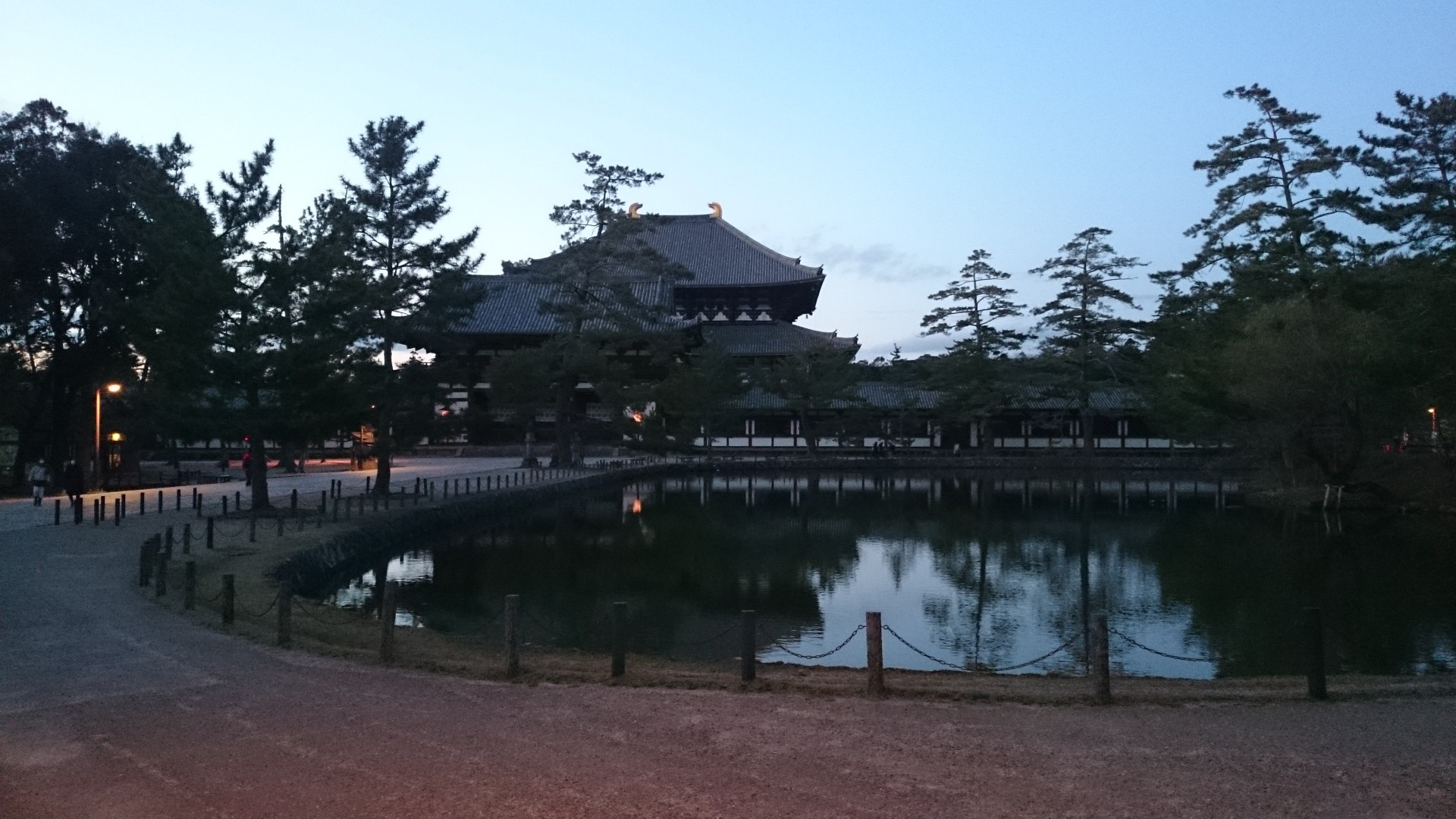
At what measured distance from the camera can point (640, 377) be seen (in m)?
41.0

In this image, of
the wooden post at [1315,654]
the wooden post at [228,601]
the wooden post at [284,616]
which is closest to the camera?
the wooden post at [1315,654]

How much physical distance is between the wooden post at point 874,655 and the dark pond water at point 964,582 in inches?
120

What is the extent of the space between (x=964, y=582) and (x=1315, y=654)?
30.0 ft

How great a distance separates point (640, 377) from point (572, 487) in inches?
474

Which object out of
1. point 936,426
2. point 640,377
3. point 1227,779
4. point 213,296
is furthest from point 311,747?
point 936,426

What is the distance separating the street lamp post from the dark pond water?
29.8ft

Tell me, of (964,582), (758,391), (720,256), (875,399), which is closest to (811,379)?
(758,391)

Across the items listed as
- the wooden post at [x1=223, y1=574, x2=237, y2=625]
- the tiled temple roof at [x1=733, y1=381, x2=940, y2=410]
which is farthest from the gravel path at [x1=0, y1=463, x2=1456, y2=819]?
the tiled temple roof at [x1=733, y1=381, x2=940, y2=410]

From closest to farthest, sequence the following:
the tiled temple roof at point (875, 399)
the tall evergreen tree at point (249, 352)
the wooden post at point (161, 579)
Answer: the wooden post at point (161, 579)
the tall evergreen tree at point (249, 352)
the tiled temple roof at point (875, 399)

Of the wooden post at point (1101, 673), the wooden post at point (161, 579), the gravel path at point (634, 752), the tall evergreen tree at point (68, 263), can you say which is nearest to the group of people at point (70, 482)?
the tall evergreen tree at point (68, 263)

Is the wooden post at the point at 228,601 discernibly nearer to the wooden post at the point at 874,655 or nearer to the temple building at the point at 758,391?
the wooden post at the point at 874,655

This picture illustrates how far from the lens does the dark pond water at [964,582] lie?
11.3m

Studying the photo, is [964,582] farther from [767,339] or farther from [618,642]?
[767,339]

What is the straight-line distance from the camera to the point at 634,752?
18.0 feet
